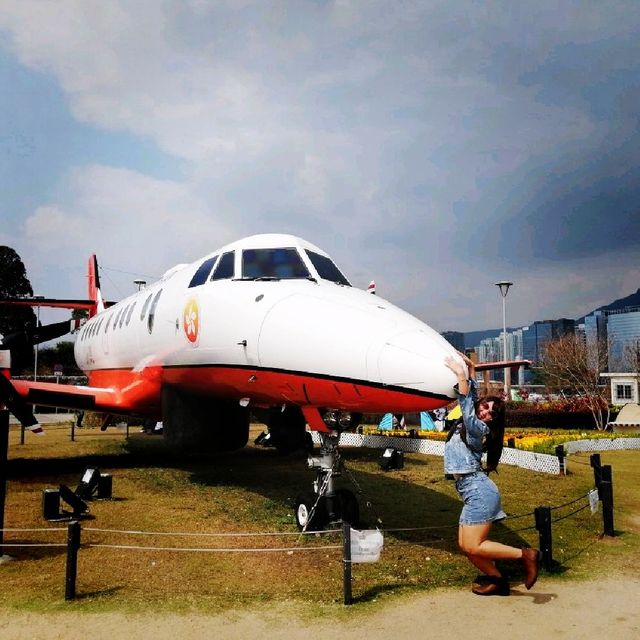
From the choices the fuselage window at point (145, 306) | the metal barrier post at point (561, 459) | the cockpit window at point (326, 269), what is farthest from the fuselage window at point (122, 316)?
the metal barrier post at point (561, 459)

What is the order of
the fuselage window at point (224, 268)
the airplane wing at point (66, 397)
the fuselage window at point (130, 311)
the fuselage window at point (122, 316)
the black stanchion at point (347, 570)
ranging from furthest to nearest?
the fuselage window at point (122, 316) < the fuselage window at point (130, 311) < the airplane wing at point (66, 397) < the fuselage window at point (224, 268) < the black stanchion at point (347, 570)

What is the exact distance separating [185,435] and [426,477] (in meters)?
6.06

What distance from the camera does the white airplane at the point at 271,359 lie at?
6199 millimetres

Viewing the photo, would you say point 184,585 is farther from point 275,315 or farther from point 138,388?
point 138,388

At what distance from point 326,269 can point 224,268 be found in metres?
1.81

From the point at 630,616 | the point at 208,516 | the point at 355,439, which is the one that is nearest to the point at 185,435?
the point at 208,516

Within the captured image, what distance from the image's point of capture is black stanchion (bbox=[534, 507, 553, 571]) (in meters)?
6.74

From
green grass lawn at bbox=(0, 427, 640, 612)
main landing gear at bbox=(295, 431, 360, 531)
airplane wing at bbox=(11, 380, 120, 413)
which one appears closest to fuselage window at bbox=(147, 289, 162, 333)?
airplane wing at bbox=(11, 380, 120, 413)

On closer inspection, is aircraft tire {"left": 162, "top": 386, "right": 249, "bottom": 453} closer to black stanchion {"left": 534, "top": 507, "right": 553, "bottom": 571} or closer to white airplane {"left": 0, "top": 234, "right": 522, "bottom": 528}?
white airplane {"left": 0, "top": 234, "right": 522, "bottom": 528}

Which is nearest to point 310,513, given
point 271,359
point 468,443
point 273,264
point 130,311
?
point 271,359

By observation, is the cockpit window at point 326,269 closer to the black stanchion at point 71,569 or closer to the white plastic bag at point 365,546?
the white plastic bag at point 365,546

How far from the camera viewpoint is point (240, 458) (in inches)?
685

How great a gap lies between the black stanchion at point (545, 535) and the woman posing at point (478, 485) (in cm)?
105

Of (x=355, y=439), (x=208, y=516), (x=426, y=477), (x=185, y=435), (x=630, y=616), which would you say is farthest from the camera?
(x=355, y=439)
